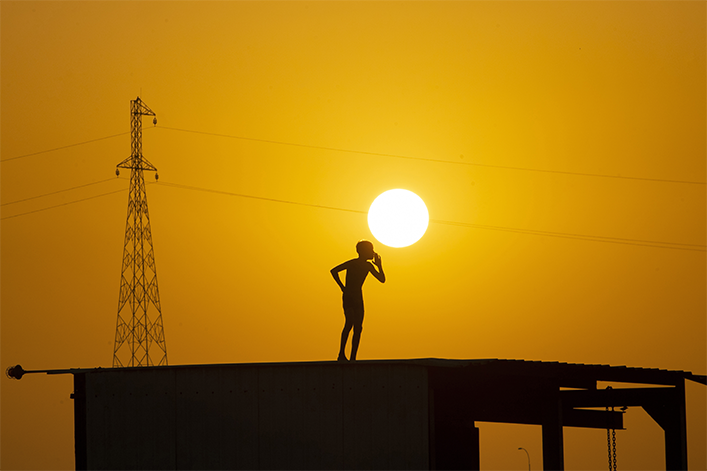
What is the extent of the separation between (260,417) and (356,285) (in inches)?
138

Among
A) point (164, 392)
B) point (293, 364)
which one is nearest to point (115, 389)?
point (164, 392)

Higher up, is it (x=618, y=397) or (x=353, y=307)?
(x=353, y=307)

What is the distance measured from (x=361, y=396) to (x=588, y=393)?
5.78 meters

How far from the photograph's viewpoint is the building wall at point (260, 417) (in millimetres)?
18094

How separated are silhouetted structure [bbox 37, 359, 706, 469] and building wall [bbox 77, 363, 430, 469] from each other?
0.07ft

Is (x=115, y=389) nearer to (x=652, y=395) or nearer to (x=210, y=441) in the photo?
(x=210, y=441)

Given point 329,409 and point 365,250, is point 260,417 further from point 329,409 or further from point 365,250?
point 365,250

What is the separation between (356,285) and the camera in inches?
810

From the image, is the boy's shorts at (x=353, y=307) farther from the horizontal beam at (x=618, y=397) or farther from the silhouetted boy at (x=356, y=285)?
the horizontal beam at (x=618, y=397)

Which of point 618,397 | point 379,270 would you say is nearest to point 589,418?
point 618,397

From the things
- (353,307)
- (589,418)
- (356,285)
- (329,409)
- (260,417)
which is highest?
(356,285)

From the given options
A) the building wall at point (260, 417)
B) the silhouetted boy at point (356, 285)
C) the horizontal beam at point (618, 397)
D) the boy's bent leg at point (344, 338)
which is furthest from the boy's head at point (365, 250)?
the horizontal beam at point (618, 397)

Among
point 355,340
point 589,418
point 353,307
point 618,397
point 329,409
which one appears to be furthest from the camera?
point 589,418

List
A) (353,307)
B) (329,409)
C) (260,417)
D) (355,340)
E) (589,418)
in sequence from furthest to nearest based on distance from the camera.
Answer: (589,418) < (353,307) < (355,340) < (260,417) < (329,409)
